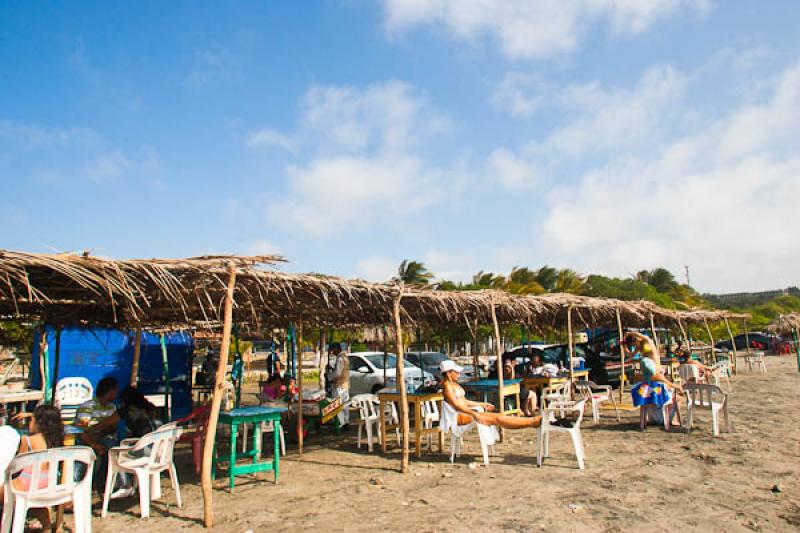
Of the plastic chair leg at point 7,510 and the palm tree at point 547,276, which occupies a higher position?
the palm tree at point 547,276

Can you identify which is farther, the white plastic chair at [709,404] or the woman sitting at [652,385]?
the woman sitting at [652,385]

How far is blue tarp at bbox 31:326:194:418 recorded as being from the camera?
1176 centimetres

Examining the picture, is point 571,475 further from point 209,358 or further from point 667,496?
point 209,358

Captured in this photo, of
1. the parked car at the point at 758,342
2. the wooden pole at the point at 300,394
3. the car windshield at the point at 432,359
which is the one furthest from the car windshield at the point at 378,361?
the parked car at the point at 758,342

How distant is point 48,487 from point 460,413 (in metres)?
4.33

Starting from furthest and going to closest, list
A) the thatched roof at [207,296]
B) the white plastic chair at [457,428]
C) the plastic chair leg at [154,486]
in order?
Answer: the white plastic chair at [457,428] → the plastic chair leg at [154,486] → the thatched roof at [207,296]

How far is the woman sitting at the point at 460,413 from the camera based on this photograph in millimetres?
6332

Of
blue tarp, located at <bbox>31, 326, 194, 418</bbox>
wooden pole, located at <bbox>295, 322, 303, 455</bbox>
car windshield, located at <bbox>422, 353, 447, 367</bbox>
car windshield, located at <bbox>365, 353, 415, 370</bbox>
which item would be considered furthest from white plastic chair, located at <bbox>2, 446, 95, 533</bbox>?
car windshield, located at <bbox>422, 353, 447, 367</bbox>

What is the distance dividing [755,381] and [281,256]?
56.0ft

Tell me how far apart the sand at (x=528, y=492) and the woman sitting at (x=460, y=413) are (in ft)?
1.84

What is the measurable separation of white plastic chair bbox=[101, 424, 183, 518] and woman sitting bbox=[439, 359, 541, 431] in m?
3.16

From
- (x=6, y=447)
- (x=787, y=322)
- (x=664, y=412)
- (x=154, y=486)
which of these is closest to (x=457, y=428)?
(x=154, y=486)

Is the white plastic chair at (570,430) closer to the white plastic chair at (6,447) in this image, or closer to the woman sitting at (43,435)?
the woman sitting at (43,435)

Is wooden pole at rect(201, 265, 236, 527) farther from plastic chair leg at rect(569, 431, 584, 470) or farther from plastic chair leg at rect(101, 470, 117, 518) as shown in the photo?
plastic chair leg at rect(569, 431, 584, 470)
